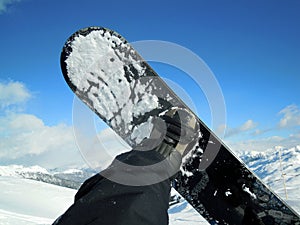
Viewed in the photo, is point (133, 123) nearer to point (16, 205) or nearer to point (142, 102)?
point (142, 102)

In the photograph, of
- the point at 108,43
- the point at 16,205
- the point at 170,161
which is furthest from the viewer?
the point at 16,205

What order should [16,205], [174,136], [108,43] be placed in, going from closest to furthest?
[174,136] < [108,43] < [16,205]

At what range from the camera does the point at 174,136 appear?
7.82 feet

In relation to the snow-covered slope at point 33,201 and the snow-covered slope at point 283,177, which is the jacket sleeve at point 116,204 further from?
the snow-covered slope at point 33,201

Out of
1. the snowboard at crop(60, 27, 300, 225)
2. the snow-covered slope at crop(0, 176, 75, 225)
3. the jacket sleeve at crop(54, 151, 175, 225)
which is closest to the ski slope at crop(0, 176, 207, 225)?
the snow-covered slope at crop(0, 176, 75, 225)

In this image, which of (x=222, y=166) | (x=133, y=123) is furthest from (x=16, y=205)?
(x=222, y=166)

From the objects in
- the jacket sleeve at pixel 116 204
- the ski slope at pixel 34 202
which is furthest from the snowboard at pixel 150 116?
the ski slope at pixel 34 202

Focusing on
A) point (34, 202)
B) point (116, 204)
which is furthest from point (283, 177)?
point (116, 204)

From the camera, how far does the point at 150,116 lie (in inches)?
122

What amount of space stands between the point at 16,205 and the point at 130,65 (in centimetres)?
919

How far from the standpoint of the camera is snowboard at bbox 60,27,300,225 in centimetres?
281

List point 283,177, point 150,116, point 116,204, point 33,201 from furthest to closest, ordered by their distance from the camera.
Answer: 1. point 283,177
2. point 33,201
3. point 150,116
4. point 116,204

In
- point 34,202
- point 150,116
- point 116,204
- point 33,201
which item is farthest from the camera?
point 33,201

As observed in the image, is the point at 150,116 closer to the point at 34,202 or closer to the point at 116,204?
the point at 116,204
